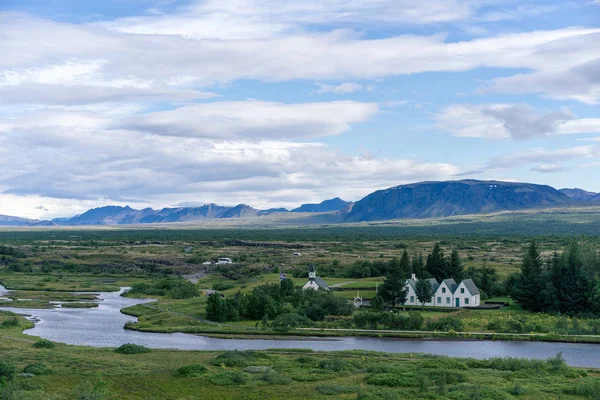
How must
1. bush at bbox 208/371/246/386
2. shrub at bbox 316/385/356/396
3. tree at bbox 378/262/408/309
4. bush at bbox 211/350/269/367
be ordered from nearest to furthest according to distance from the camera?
1. shrub at bbox 316/385/356/396
2. bush at bbox 208/371/246/386
3. bush at bbox 211/350/269/367
4. tree at bbox 378/262/408/309

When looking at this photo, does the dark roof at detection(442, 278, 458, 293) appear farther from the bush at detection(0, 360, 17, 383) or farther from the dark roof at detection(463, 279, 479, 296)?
the bush at detection(0, 360, 17, 383)

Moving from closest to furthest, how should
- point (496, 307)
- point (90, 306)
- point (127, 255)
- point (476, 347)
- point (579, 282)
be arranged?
point (476, 347) < point (579, 282) < point (496, 307) < point (90, 306) < point (127, 255)

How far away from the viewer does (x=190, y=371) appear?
4538 centimetres

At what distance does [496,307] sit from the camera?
77812mm

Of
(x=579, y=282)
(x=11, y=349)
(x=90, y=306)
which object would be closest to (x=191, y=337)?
(x=11, y=349)

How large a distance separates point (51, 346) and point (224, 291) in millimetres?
42911

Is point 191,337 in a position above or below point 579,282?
below

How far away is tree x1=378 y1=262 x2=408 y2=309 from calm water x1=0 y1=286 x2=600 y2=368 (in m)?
15.2

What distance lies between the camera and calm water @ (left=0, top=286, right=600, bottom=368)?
55.8 meters

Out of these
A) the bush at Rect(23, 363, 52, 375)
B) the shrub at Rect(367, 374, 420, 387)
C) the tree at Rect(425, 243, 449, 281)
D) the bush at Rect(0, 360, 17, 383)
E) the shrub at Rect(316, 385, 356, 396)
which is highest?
the tree at Rect(425, 243, 449, 281)

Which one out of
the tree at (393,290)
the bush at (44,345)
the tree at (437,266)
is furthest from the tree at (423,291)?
the bush at (44,345)

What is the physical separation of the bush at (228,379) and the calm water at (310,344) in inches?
582

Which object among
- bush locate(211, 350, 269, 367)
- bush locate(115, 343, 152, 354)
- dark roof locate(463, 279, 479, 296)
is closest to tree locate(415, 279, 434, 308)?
dark roof locate(463, 279, 479, 296)

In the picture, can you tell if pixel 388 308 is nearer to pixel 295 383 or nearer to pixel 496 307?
pixel 496 307
